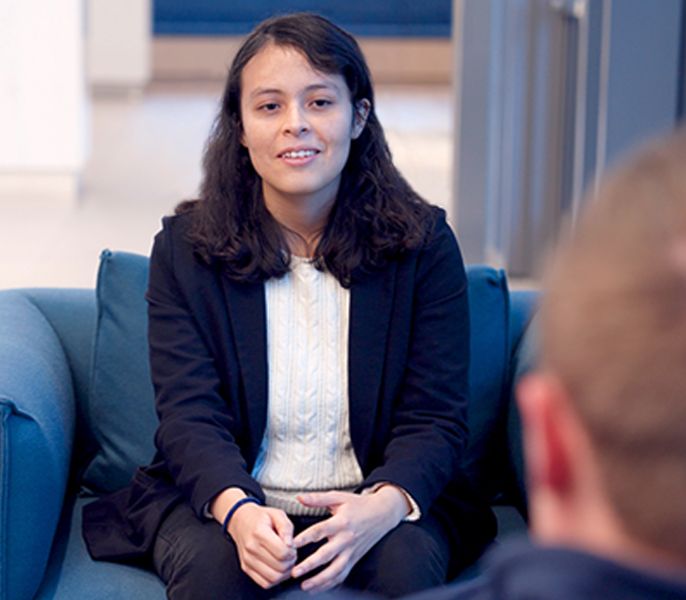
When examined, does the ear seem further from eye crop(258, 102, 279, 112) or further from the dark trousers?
eye crop(258, 102, 279, 112)

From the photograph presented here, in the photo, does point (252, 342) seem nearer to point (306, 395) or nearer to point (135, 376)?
point (306, 395)

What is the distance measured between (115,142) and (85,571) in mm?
8113

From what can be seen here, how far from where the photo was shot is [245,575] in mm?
1849

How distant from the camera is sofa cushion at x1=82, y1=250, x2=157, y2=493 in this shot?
2.31 m

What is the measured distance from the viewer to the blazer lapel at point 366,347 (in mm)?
2037

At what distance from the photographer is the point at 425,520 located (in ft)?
6.70

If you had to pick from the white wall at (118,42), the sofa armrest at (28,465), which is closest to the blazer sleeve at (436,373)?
the sofa armrest at (28,465)

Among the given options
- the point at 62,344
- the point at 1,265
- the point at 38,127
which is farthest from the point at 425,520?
the point at 38,127

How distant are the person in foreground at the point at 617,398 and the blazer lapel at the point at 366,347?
4.31 ft

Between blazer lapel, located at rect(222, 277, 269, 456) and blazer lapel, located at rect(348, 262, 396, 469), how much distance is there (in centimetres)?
13

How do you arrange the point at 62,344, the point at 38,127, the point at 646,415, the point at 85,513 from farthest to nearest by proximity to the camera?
the point at 38,127 < the point at 62,344 < the point at 85,513 < the point at 646,415

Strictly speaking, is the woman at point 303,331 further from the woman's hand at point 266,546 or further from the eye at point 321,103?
the woman's hand at point 266,546

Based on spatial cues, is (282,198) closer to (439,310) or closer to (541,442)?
(439,310)

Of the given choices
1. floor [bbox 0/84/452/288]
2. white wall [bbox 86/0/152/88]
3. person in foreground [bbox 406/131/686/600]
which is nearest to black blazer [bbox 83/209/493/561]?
person in foreground [bbox 406/131/686/600]
